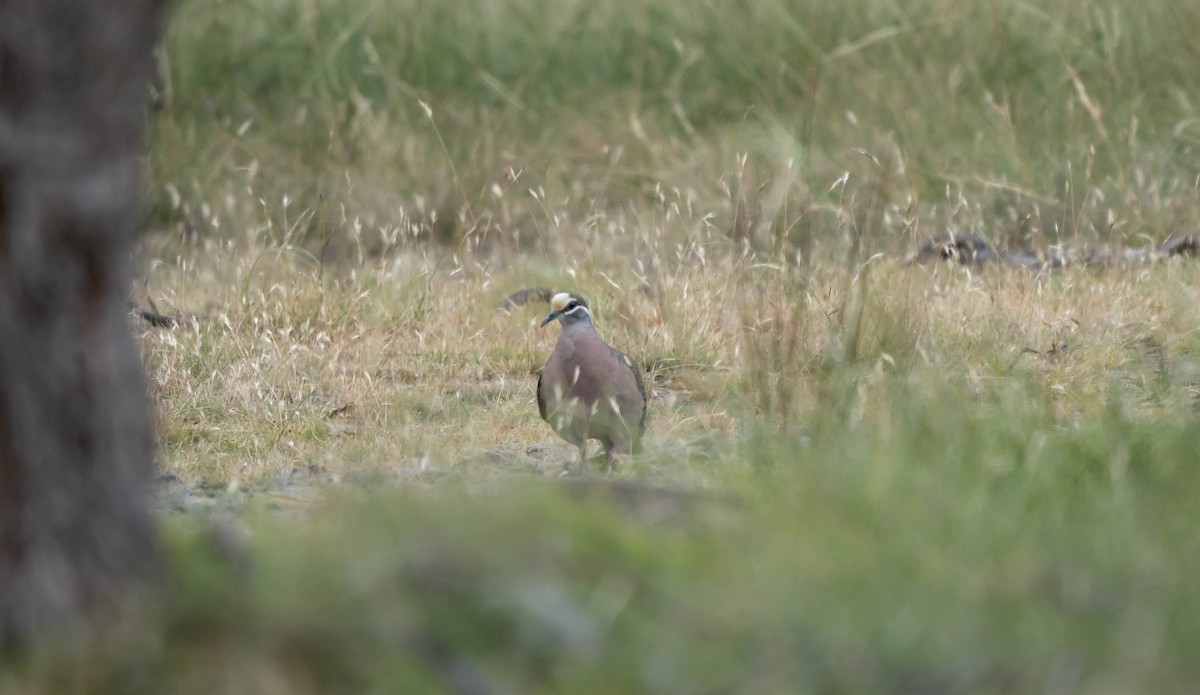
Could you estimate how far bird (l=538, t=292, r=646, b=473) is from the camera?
4.59m

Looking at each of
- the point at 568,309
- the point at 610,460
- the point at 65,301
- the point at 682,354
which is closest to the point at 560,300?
the point at 568,309

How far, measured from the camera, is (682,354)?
5.87 meters

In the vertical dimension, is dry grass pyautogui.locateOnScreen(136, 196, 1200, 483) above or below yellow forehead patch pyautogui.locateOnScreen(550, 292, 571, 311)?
below

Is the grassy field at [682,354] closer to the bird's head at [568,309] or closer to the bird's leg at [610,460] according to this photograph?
the bird's leg at [610,460]

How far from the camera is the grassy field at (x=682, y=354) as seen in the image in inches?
91.8

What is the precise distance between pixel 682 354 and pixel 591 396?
1223mm

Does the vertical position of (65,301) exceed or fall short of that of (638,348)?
it exceeds it

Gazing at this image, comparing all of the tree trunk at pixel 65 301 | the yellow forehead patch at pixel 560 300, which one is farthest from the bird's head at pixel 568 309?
the tree trunk at pixel 65 301

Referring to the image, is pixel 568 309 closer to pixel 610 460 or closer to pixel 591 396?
pixel 591 396

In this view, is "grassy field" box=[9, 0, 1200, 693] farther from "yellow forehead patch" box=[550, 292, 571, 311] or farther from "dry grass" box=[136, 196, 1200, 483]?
"yellow forehead patch" box=[550, 292, 571, 311]

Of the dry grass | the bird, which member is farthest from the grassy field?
the bird

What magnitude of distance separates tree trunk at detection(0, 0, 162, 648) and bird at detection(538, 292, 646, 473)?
2246mm

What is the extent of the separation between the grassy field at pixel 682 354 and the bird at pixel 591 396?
16 cm

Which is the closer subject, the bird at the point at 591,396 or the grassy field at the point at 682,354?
the grassy field at the point at 682,354
